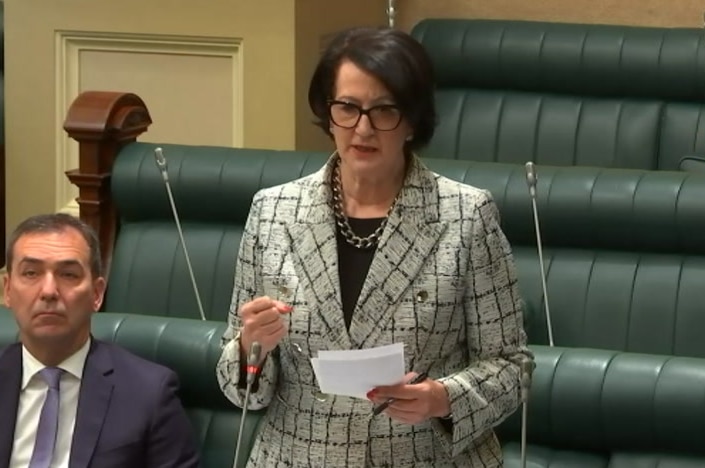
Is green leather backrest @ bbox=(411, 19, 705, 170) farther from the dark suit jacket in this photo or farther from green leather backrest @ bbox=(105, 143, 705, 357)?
the dark suit jacket

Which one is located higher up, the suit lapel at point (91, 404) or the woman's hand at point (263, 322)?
the woman's hand at point (263, 322)

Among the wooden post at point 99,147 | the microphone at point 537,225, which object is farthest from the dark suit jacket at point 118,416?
the wooden post at point 99,147

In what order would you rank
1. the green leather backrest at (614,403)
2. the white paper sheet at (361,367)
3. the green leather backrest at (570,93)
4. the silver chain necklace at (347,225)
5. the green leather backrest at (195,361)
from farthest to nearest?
the green leather backrest at (570,93) < the green leather backrest at (195,361) < the green leather backrest at (614,403) < the silver chain necklace at (347,225) < the white paper sheet at (361,367)

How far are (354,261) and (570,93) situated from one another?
2.42 metres

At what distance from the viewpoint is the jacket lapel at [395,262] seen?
128 cm

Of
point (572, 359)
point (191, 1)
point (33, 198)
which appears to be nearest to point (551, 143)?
point (191, 1)

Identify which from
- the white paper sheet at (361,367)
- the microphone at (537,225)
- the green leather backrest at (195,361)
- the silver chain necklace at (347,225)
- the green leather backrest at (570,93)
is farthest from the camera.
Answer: the green leather backrest at (570,93)

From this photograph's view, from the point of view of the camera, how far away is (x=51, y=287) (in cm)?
176

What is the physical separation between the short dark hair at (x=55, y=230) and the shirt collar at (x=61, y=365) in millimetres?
104

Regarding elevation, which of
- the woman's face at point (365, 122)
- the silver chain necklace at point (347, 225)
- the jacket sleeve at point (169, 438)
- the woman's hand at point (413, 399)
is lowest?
the jacket sleeve at point (169, 438)

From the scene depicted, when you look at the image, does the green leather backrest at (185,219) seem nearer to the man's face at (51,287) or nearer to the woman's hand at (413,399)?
the man's face at (51,287)

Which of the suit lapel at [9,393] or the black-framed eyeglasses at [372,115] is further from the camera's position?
the suit lapel at [9,393]

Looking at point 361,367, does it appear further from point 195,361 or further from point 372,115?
point 195,361

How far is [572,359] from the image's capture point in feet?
6.46
